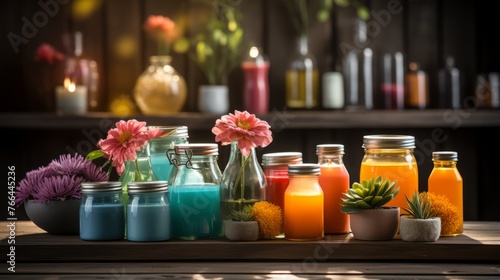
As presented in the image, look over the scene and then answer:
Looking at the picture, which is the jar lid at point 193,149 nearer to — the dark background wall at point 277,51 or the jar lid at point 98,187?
the jar lid at point 98,187

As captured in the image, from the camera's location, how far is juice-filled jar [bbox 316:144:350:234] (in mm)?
1611

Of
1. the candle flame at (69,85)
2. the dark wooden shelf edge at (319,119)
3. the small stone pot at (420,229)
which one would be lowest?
the small stone pot at (420,229)

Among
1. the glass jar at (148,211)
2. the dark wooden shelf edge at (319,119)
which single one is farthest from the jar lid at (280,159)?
the dark wooden shelf edge at (319,119)

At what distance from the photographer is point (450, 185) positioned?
162 cm

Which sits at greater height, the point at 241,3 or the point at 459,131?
the point at 241,3

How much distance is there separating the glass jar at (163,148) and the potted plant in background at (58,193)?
11 centimetres

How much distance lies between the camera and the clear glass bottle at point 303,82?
2.97 m

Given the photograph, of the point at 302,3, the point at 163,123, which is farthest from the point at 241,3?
the point at 163,123

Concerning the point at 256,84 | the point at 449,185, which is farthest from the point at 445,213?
the point at 256,84

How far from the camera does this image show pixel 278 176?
163 centimetres

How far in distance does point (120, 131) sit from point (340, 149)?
416 mm

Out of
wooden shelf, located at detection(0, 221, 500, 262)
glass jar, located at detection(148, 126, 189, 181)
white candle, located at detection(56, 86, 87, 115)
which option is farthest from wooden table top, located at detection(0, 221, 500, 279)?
white candle, located at detection(56, 86, 87, 115)

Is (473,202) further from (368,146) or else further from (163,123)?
(368,146)

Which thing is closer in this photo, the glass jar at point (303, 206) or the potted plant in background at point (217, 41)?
the glass jar at point (303, 206)
